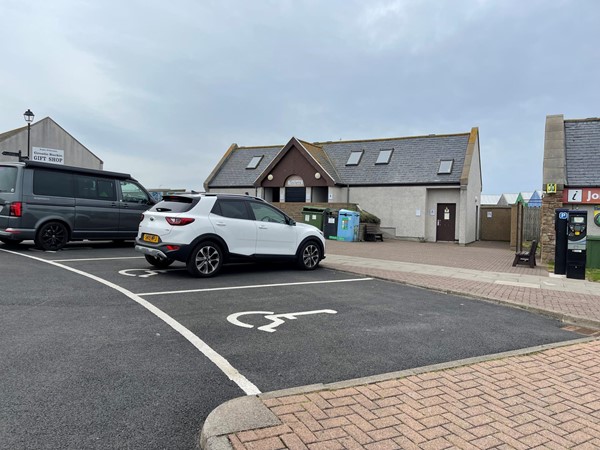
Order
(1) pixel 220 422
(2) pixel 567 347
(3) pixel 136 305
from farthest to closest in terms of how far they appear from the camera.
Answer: (3) pixel 136 305
(2) pixel 567 347
(1) pixel 220 422

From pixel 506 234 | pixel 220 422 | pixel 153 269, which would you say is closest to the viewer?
pixel 220 422

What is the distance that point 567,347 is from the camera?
17.6ft

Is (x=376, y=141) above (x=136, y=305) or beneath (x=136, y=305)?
above

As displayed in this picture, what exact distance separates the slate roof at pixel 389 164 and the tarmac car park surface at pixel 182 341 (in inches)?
705

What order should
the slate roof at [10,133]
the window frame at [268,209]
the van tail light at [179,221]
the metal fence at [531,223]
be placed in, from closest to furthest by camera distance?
the van tail light at [179,221] < the window frame at [268,209] < the metal fence at [531,223] < the slate roof at [10,133]

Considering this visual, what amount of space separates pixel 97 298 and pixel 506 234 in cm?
2753

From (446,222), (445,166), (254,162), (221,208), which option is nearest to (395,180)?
(445,166)

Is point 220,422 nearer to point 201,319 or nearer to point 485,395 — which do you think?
Answer: point 485,395

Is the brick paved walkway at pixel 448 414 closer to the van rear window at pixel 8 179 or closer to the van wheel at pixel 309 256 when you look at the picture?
the van wheel at pixel 309 256

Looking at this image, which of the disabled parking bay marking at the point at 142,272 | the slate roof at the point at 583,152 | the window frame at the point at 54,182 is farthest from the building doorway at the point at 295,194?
the disabled parking bay marking at the point at 142,272

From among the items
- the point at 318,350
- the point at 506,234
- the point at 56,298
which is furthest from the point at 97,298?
the point at 506,234

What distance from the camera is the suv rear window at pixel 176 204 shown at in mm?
8938

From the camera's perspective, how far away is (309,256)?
10.9 metres

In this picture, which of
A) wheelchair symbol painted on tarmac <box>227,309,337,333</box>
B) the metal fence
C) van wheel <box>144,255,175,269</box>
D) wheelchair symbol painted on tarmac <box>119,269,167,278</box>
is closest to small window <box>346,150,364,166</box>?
the metal fence
